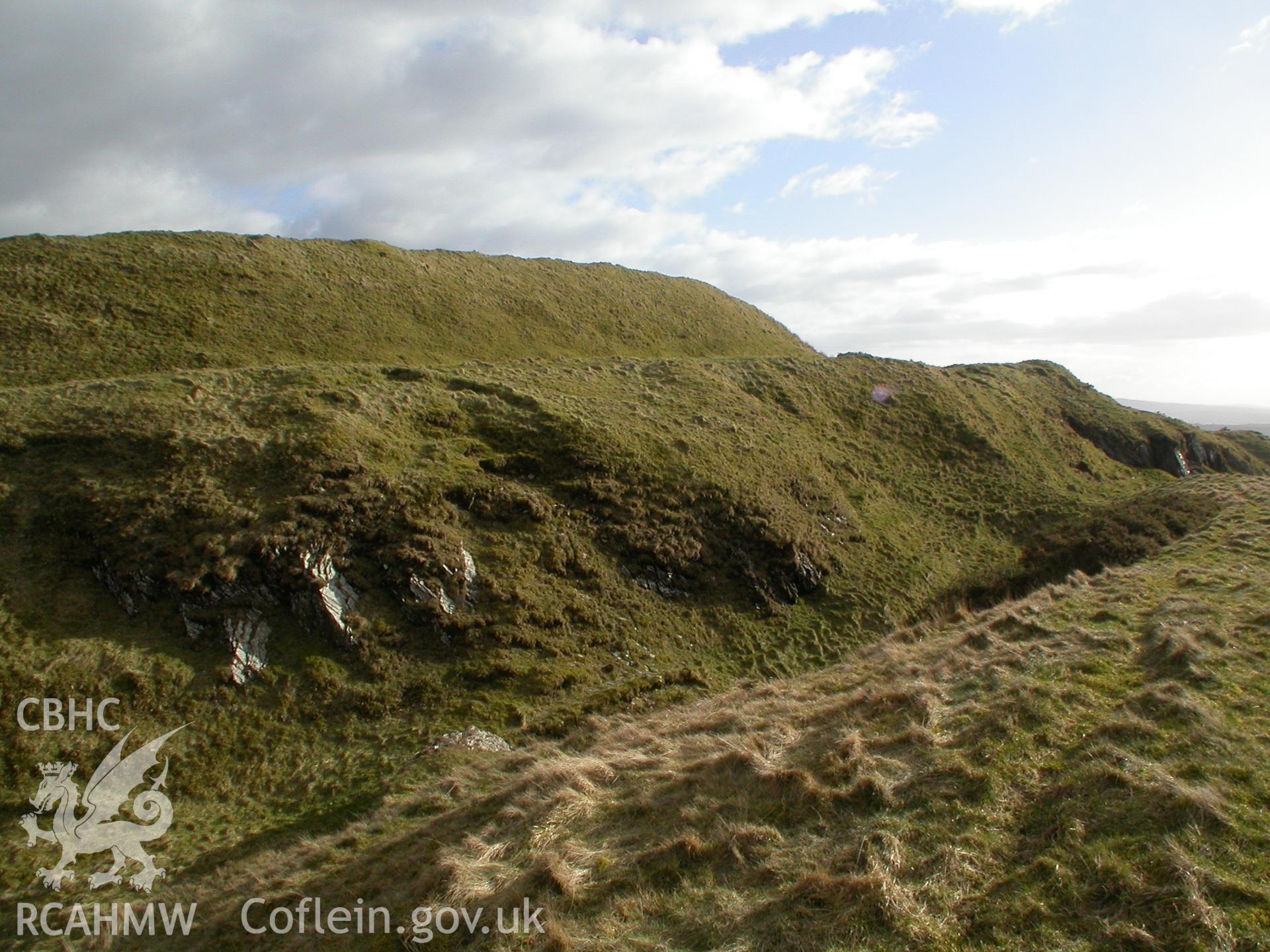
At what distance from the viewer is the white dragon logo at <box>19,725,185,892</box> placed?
1552 centimetres

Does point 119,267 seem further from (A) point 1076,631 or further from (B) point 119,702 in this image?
(A) point 1076,631

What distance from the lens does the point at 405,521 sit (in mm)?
25688

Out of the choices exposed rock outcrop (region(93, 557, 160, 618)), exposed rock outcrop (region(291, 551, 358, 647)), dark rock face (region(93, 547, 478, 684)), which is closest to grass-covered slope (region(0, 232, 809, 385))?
exposed rock outcrop (region(93, 557, 160, 618))

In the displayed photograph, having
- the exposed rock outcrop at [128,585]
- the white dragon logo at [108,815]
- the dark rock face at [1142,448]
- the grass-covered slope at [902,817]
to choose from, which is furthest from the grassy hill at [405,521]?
the grass-covered slope at [902,817]

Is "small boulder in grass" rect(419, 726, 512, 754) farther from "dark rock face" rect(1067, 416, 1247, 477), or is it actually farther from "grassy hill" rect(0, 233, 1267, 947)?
"dark rock face" rect(1067, 416, 1247, 477)

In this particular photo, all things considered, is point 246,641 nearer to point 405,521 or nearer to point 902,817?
point 405,521

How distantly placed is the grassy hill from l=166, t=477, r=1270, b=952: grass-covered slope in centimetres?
418

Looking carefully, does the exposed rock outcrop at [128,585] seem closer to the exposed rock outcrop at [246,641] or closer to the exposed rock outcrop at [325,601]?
the exposed rock outcrop at [246,641]

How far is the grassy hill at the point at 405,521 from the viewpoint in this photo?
775 inches

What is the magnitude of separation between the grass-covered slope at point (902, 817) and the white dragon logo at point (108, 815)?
2.35 metres

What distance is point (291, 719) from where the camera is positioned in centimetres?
2009

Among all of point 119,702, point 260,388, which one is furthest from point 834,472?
point 119,702

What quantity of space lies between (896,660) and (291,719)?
17012mm

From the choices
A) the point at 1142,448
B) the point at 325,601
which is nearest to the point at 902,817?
the point at 325,601
